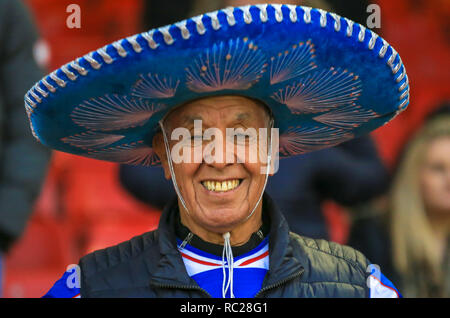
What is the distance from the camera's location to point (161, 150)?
9.27 feet

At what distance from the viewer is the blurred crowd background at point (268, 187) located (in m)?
4.27

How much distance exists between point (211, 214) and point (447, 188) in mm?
3375

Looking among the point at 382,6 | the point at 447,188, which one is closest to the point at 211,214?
the point at 447,188

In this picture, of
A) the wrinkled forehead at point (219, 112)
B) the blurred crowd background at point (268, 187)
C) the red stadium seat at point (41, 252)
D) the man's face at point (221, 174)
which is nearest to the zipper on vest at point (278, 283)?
the man's face at point (221, 174)

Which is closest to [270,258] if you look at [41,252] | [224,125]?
[224,125]

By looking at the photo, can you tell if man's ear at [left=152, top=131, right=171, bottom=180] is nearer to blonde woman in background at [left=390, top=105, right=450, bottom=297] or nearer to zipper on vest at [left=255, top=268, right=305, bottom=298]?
zipper on vest at [left=255, top=268, right=305, bottom=298]

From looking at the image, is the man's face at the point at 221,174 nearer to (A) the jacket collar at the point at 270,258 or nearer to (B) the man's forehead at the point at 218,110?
(B) the man's forehead at the point at 218,110

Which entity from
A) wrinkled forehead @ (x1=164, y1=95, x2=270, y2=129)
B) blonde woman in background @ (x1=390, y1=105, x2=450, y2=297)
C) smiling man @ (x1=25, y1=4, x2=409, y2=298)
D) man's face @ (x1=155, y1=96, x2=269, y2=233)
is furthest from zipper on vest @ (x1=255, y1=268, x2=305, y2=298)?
blonde woman in background @ (x1=390, y1=105, x2=450, y2=297)

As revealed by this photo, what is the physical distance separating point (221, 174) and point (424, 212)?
3.36 m

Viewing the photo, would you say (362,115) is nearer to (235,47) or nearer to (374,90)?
(374,90)

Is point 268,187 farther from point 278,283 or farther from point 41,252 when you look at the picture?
point 41,252

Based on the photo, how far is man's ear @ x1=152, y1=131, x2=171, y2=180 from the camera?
2.80m
